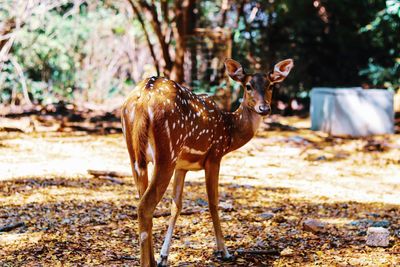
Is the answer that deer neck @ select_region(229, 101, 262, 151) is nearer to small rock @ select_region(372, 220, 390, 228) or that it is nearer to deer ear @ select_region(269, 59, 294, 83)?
deer ear @ select_region(269, 59, 294, 83)

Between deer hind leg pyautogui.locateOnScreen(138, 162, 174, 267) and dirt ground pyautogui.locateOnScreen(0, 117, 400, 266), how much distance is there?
0.50m

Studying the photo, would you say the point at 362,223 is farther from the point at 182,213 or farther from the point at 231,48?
the point at 231,48

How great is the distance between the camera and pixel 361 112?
1199cm

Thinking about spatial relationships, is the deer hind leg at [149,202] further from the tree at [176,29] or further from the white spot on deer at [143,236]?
the tree at [176,29]

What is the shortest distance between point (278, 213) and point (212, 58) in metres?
7.26

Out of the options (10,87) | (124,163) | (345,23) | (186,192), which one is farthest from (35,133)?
(345,23)

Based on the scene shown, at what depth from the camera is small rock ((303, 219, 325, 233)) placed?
5449 millimetres

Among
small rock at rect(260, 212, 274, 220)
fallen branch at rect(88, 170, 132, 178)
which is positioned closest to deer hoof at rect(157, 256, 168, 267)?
small rock at rect(260, 212, 274, 220)

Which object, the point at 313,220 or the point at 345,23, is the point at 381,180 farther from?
the point at 345,23

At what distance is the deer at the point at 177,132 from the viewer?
397 centimetres

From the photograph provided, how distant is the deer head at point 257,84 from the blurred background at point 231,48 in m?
8.36

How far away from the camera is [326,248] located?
16.4ft

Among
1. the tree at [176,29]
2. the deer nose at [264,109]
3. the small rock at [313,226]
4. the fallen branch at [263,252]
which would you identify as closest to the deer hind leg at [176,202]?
the fallen branch at [263,252]

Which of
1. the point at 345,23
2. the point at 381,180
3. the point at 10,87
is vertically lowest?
the point at 381,180
